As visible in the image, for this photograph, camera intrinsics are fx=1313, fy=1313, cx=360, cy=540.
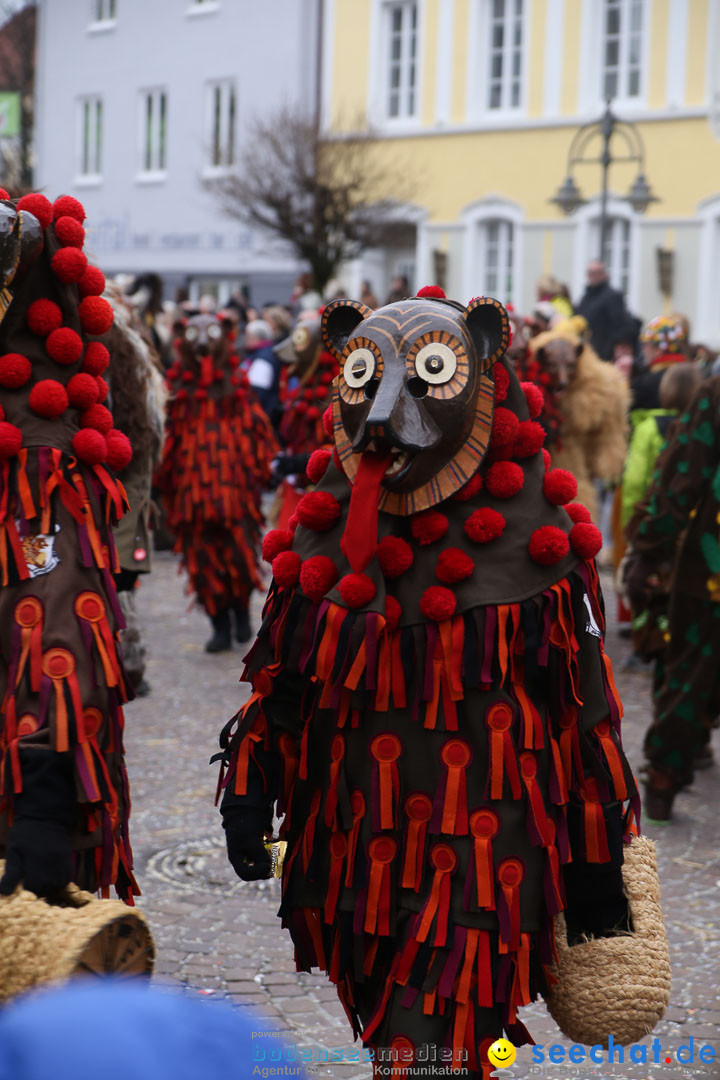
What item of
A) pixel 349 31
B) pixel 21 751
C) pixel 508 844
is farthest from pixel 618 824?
pixel 349 31

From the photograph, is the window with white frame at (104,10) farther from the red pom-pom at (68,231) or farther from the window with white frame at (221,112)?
the red pom-pom at (68,231)

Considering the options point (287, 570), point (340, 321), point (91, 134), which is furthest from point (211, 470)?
point (91, 134)

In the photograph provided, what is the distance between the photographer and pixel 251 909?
4.50 meters

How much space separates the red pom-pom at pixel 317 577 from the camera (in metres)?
2.50

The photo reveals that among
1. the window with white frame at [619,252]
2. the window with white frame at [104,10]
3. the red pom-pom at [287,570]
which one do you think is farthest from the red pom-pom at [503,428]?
the window with white frame at [104,10]

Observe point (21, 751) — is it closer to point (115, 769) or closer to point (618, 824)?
point (115, 769)

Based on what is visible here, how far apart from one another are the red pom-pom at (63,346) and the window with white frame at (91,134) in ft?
89.9

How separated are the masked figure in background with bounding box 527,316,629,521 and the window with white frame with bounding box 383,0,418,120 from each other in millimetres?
15991

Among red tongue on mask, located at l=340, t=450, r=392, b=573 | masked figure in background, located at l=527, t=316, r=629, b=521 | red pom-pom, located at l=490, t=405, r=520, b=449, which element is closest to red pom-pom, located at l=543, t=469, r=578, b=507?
red pom-pom, located at l=490, t=405, r=520, b=449

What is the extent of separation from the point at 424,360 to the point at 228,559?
585 centimetres

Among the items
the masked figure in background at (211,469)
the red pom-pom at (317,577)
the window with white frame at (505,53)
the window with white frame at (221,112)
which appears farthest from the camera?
the window with white frame at (221,112)

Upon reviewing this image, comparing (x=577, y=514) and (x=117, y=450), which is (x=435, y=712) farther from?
(x=117, y=450)

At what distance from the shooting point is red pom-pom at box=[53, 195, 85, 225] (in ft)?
9.34

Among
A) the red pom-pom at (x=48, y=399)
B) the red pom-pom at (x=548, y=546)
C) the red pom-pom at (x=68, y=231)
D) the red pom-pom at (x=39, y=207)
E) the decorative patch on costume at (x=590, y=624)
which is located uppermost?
the red pom-pom at (x=39, y=207)
